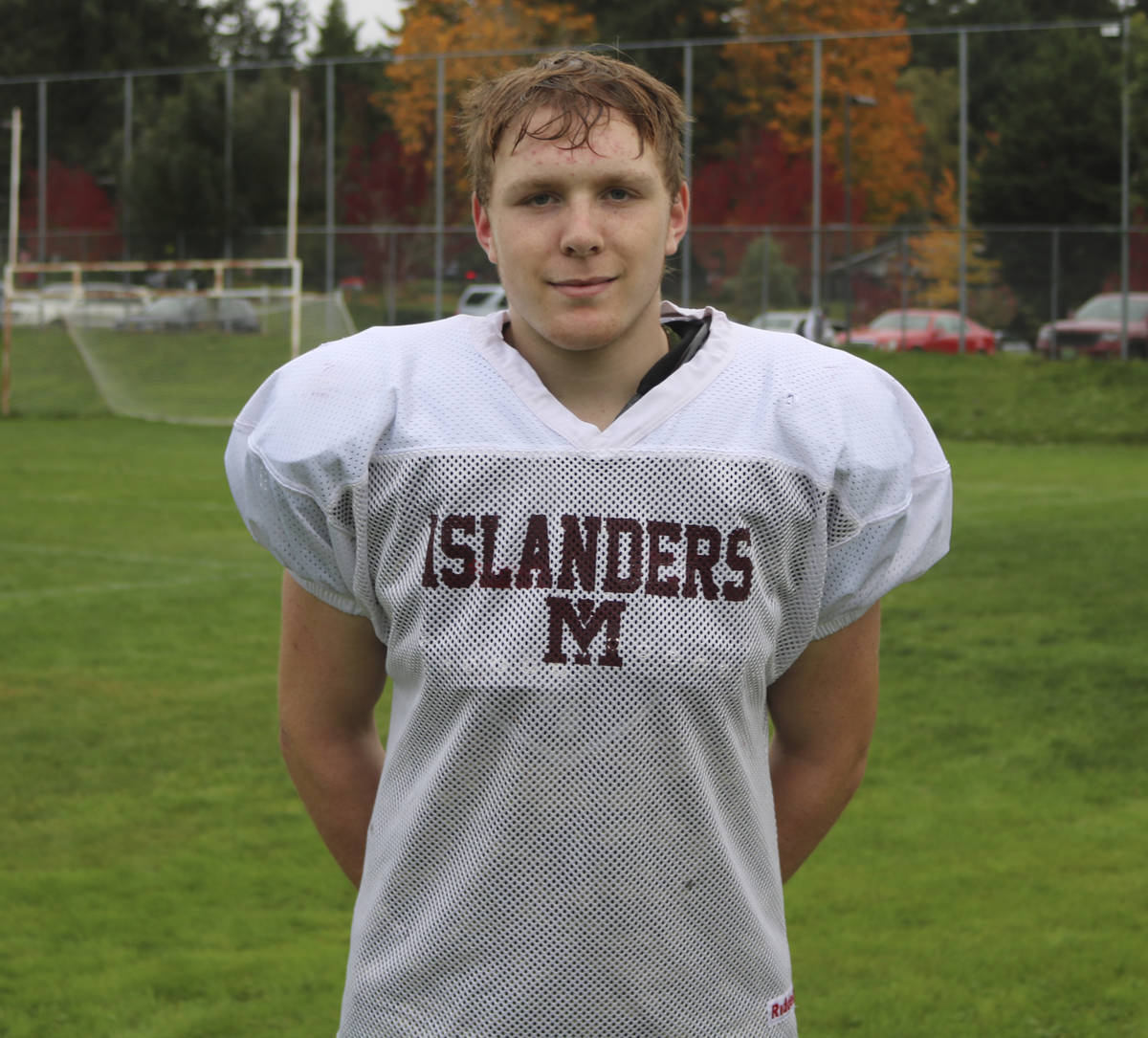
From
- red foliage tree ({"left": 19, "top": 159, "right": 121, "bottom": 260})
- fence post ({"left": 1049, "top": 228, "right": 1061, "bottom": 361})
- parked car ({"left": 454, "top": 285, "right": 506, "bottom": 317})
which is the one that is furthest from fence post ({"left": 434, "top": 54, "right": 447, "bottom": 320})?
fence post ({"left": 1049, "top": 228, "right": 1061, "bottom": 361})

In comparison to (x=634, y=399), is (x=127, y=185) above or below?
above

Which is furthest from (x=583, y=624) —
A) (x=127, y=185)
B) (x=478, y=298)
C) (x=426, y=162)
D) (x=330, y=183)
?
(x=127, y=185)

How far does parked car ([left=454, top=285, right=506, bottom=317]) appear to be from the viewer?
33.6m

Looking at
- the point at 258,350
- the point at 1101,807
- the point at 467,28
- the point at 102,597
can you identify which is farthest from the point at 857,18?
the point at 1101,807

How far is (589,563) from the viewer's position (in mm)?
1863

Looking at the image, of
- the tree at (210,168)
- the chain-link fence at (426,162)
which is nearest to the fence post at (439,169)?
the chain-link fence at (426,162)

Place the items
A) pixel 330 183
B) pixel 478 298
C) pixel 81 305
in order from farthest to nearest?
pixel 330 183 → pixel 478 298 → pixel 81 305

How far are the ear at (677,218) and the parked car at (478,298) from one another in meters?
30.9

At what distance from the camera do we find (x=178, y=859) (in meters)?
5.52

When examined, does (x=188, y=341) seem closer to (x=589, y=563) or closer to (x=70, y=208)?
(x=70, y=208)

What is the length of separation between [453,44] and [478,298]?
1233 centimetres

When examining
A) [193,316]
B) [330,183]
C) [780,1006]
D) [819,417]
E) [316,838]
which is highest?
[330,183]

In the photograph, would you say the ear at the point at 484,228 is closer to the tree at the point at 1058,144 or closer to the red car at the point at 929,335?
the red car at the point at 929,335

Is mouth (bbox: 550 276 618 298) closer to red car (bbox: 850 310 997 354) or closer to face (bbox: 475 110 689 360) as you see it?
face (bbox: 475 110 689 360)
